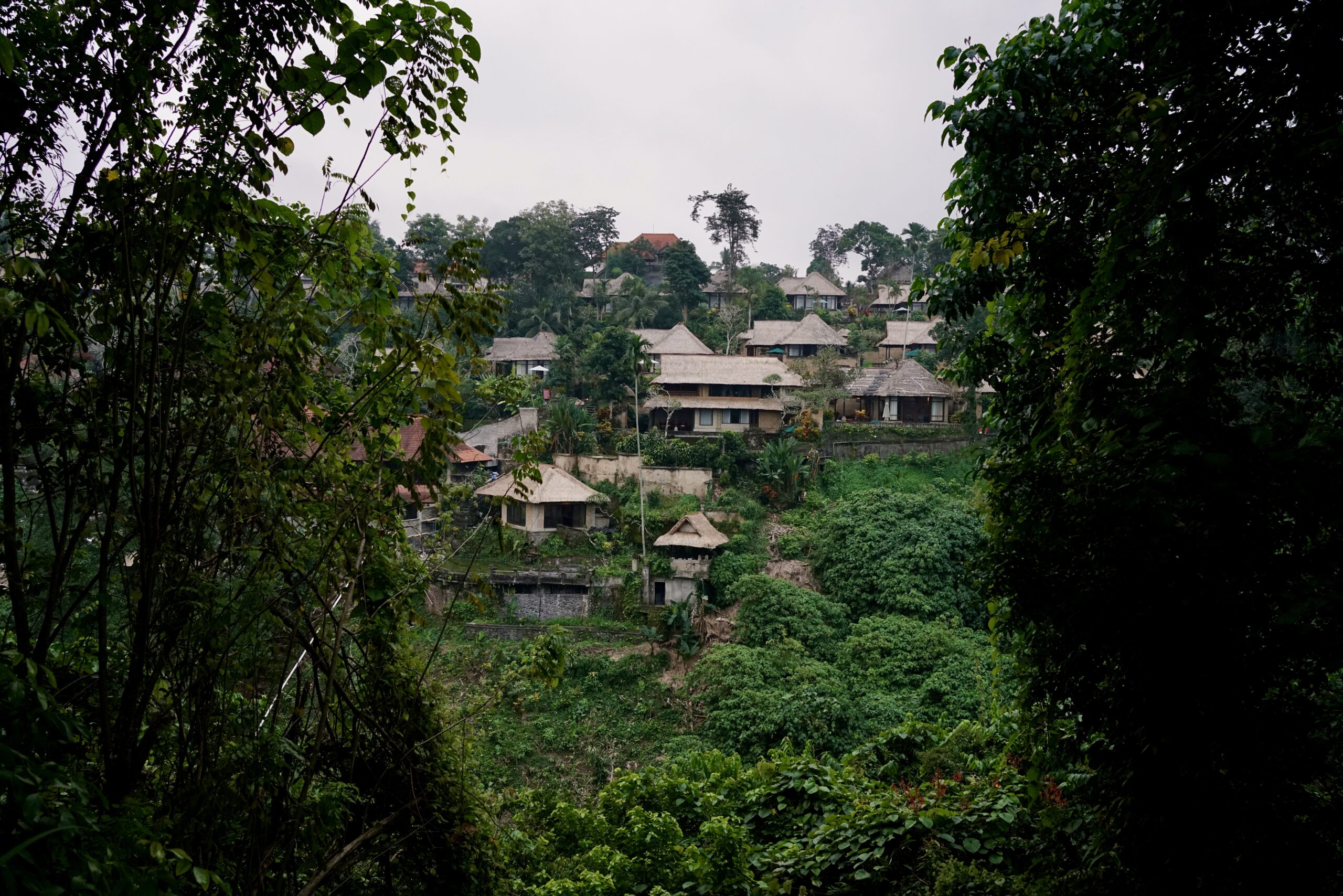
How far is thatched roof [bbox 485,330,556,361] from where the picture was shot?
2716cm

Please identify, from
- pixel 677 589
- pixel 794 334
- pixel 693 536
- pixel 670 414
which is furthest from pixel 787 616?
pixel 794 334

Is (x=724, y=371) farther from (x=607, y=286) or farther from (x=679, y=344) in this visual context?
(x=607, y=286)

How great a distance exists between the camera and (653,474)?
824 inches

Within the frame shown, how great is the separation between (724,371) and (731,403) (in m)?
0.98

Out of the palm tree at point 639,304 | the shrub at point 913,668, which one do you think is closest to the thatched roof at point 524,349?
the palm tree at point 639,304

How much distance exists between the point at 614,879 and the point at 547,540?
14.1 m

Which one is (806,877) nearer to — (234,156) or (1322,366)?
(1322,366)

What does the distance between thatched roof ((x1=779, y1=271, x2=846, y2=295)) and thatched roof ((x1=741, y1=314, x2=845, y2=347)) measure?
251 inches

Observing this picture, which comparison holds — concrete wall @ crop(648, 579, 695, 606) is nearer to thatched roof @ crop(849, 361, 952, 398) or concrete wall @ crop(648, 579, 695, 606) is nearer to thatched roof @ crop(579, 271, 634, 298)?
thatched roof @ crop(849, 361, 952, 398)

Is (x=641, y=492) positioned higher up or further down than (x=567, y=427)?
further down

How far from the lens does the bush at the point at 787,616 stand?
50.8ft

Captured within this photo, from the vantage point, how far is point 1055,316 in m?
4.08

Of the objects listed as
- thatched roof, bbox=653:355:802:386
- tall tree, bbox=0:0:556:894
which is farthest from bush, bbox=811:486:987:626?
tall tree, bbox=0:0:556:894

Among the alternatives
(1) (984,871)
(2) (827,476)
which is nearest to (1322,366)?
(1) (984,871)
